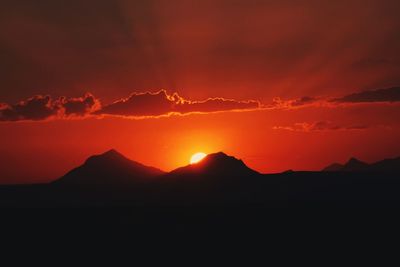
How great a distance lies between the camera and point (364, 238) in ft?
218

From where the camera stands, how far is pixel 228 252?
56719mm

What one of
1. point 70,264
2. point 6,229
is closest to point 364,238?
point 70,264

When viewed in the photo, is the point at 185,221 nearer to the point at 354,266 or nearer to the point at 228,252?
the point at 228,252

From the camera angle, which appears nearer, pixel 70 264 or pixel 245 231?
pixel 70 264

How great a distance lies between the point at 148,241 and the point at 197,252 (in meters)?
8.92

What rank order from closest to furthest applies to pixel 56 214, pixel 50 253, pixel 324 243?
pixel 50 253 < pixel 324 243 < pixel 56 214

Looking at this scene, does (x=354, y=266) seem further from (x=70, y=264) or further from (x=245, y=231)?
(x=70, y=264)

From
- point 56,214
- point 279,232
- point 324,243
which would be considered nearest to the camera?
point 324,243

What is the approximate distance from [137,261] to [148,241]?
38.4 feet

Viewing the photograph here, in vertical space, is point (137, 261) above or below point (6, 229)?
below

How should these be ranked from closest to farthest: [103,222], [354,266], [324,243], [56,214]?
[354,266]
[324,243]
[103,222]
[56,214]

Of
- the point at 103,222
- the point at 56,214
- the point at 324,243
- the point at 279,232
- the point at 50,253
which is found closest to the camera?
the point at 50,253

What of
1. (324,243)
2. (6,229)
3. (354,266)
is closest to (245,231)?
(324,243)

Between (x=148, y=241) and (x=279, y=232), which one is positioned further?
(x=279, y=232)
